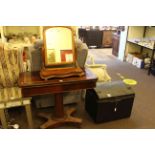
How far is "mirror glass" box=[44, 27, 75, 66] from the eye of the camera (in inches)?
70.2

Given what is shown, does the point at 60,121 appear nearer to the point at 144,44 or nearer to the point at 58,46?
the point at 58,46

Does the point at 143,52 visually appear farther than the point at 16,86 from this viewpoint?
Yes

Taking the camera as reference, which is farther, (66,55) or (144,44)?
(144,44)

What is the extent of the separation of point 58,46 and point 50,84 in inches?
15.8

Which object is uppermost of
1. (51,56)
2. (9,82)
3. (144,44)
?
(51,56)

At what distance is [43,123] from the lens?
2.23 metres

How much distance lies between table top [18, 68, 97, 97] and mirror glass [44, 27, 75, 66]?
20 centimetres

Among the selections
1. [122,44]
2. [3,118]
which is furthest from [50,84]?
[122,44]

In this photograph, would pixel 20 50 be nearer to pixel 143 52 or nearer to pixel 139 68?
pixel 139 68

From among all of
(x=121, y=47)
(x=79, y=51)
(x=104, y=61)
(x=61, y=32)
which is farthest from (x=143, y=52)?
(x=61, y=32)

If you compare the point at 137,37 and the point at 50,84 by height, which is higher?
the point at 137,37

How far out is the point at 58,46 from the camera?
183cm

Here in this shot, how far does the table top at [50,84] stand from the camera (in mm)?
1717

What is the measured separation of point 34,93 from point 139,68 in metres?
3.11
